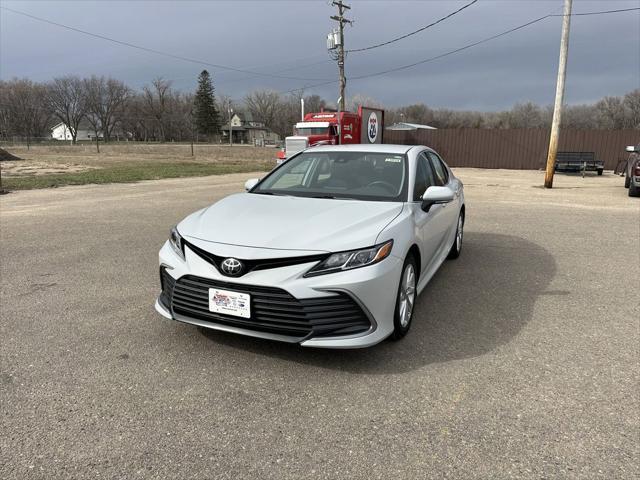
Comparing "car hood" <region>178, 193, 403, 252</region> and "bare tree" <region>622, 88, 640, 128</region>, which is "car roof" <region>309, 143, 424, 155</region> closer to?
"car hood" <region>178, 193, 403, 252</region>

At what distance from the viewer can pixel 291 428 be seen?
2.63 metres

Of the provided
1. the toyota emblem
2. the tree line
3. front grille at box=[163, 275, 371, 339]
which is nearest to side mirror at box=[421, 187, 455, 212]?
front grille at box=[163, 275, 371, 339]

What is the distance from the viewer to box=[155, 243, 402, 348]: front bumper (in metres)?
2.99

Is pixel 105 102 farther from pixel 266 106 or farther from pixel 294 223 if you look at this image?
pixel 294 223

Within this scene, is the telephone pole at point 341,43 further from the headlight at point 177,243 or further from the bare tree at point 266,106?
the bare tree at point 266,106

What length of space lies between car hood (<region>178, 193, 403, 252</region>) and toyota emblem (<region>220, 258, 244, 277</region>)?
0.47 ft

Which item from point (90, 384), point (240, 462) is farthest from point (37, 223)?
point (240, 462)

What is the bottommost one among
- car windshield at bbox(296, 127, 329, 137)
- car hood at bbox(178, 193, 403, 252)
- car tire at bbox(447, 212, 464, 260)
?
car tire at bbox(447, 212, 464, 260)

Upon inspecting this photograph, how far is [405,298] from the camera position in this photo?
12.0 feet

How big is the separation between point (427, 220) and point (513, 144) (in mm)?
26299

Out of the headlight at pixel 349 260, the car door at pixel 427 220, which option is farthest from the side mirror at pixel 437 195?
the headlight at pixel 349 260

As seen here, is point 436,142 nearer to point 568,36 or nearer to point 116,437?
point 568,36

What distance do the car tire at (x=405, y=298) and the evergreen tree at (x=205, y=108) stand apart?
101m

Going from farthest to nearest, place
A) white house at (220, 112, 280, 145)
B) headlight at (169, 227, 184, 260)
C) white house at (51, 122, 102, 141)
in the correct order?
white house at (220, 112, 280, 145) → white house at (51, 122, 102, 141) → headlight at (169, 227, 184, 260)
